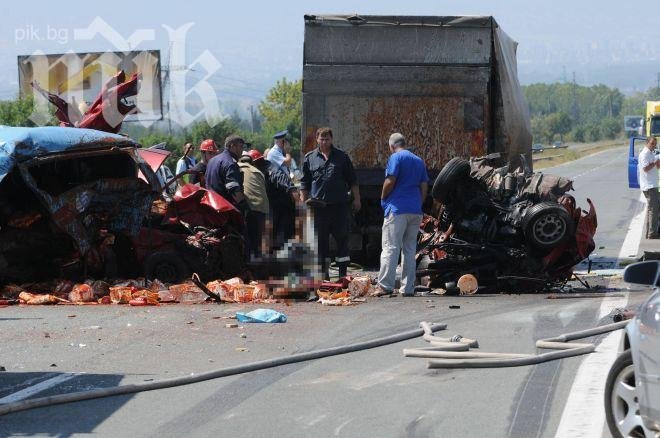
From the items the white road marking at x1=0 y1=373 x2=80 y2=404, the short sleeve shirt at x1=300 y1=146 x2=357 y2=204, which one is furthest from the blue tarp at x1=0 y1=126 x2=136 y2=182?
the white road marking at x1=0 y1=373 x2=80 y2=404

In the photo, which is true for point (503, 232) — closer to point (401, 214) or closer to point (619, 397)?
point (401, 214)

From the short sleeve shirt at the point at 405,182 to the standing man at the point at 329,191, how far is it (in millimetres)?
549

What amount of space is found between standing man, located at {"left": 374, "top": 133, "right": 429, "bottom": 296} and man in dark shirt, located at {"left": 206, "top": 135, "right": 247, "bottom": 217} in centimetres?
191

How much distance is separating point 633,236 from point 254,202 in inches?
408

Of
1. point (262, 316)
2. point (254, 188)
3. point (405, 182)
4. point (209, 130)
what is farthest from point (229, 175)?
point (209, 130)

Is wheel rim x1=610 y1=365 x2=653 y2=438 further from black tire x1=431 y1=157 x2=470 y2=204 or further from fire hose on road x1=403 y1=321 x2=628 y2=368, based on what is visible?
black tire x1=431 y1=157 x2=470 y2=204

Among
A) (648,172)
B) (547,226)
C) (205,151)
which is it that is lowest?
(648,172)

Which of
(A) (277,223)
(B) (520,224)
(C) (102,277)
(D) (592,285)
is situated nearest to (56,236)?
(C) (102,277)

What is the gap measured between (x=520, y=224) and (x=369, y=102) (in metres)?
3.96

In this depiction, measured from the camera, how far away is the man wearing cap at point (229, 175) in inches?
600

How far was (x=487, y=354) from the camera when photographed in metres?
9.49

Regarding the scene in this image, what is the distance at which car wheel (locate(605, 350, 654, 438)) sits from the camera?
22.0ft

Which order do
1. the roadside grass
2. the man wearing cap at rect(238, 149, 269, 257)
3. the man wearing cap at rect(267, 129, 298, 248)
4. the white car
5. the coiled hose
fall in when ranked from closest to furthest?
1. the white car
2. the coiled hose
3. the man wearing cap at rect(238, 149, 269, 257)
4. the man wearing cap at rect(267, 129, 298, 248)
5. the roadside grass

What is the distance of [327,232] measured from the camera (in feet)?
48.6
